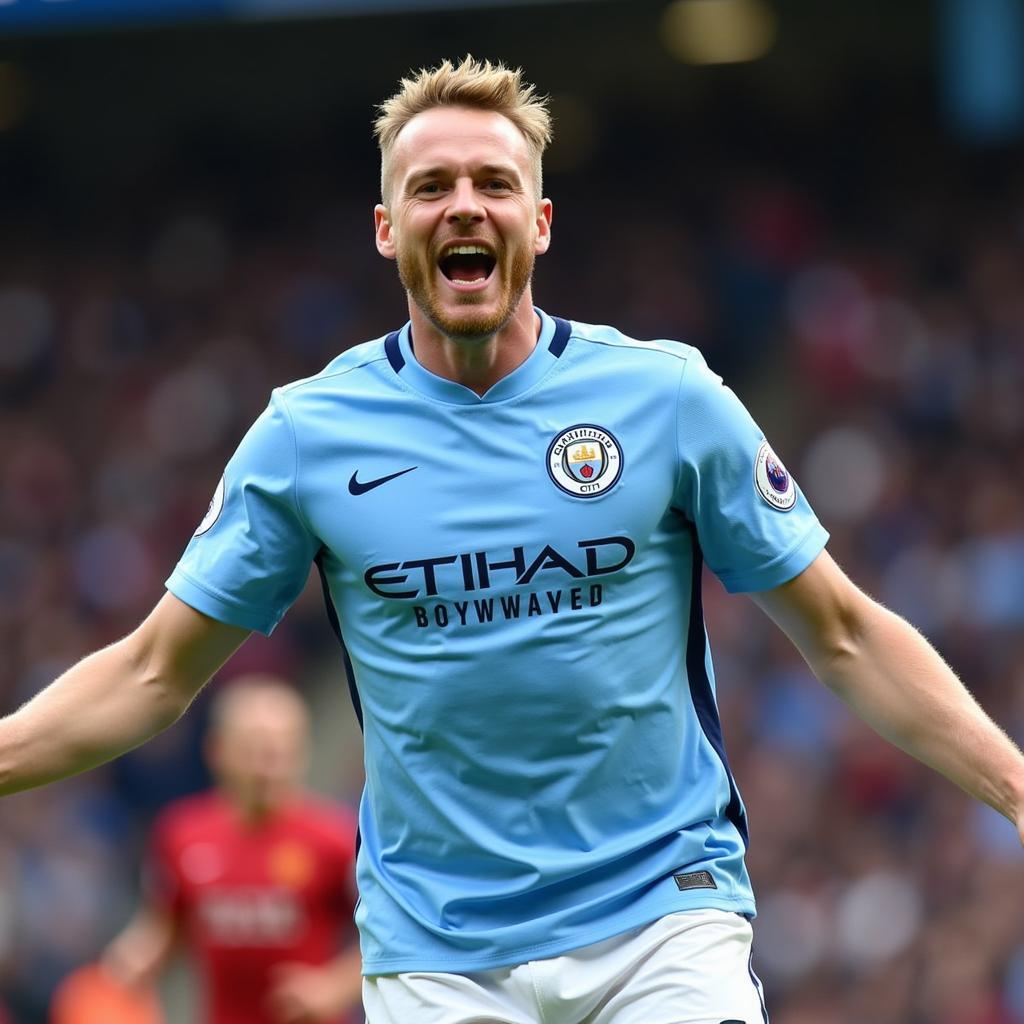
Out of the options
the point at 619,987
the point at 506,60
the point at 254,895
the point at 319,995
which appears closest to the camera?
the point at 619,987

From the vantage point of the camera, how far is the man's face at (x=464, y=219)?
12.6 ft

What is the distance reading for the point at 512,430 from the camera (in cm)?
389

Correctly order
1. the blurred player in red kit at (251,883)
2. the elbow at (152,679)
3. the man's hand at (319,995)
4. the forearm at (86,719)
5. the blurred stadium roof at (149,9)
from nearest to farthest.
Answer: the forearm at (86,719), the elbow at (152,679), the man's hand at (319,995), the blurred player in red kit at (251,883), the blurred stadium roof at (149,9)

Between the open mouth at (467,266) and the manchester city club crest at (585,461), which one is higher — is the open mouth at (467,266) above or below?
above

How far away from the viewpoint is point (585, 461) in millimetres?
3832

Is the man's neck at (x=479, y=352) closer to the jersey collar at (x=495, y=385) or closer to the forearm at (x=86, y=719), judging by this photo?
the jersey collar at (x=495, y=385)

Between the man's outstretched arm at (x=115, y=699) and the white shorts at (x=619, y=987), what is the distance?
0.72 meters

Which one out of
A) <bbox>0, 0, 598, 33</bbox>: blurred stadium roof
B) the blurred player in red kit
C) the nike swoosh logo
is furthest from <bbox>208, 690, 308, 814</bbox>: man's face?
<bbox>0, 0, 598, 33</bbox>: blurred stadium roof

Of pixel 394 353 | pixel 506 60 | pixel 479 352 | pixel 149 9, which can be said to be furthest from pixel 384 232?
pixel 506 60

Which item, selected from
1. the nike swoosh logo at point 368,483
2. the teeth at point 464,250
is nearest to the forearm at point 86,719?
the nike swoosh logo at point 368,483

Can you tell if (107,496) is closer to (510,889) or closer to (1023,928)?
(1023,928)

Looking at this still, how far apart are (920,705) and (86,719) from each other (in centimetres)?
158

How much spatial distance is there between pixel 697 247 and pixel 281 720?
10.3m

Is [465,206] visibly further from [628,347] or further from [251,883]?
[251,883]
